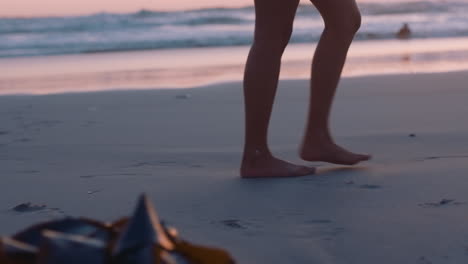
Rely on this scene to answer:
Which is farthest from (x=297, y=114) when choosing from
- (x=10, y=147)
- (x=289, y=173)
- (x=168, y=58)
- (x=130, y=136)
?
(x=168, y=58)

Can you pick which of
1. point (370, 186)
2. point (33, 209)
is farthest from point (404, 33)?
point (33, 209)

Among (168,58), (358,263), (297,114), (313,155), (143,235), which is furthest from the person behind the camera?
(168,58)

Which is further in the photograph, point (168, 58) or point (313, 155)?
point (168, 58)

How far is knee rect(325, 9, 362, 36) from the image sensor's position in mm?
3391

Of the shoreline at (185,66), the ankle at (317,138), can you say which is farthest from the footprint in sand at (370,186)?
the shoreline at (185,66)

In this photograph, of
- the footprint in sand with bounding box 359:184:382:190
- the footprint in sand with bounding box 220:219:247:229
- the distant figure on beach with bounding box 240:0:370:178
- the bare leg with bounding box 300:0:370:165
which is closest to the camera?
the footprint in sand with bounding box 220:219:247:229

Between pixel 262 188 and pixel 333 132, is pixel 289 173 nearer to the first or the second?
pixel 262 188

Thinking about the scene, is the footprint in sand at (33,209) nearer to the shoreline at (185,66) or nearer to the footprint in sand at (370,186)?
the footprint in sand at (370,186)

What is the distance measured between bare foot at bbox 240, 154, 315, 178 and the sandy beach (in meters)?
0.05

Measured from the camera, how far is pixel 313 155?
351 cm

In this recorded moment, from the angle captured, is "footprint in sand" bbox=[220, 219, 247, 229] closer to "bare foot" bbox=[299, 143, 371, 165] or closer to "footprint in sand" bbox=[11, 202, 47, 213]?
"footprint in sand" bbox=[11, 202, 47, 213]

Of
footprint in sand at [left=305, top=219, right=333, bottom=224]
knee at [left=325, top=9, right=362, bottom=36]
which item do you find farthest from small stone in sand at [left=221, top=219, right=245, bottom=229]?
knee at [left=325, top=9, right=362, bottom=36]

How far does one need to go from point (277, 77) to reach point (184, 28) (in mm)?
17385

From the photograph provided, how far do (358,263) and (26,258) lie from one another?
3.63 ft
